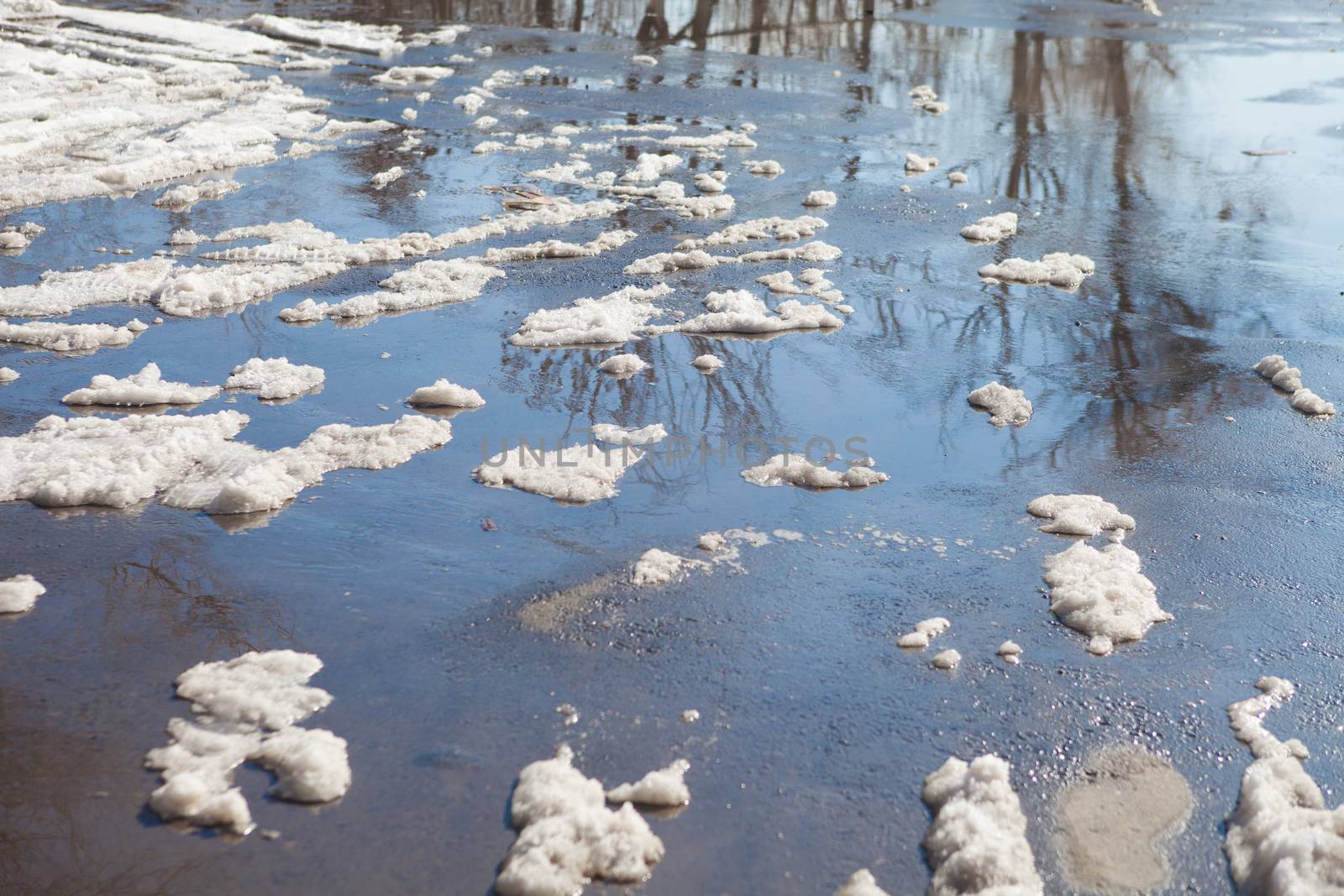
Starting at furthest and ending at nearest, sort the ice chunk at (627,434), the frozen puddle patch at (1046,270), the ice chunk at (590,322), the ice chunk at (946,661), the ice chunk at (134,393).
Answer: the frozen puddle patch at (1046,270), the ice chunk at (590,322), the ice chunk at (134,393), the ice chunk at (627,434), the ice chunk at (946,661)

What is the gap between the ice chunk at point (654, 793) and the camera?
10.00 ft

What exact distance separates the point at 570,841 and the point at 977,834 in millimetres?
1006

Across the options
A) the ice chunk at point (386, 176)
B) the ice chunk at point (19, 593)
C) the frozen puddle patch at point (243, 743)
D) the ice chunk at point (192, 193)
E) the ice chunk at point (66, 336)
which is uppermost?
the ice chunk at point (386, 176)

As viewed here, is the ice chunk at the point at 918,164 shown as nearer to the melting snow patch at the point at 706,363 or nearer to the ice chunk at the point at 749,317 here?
the ice chunk at the point at 749,317

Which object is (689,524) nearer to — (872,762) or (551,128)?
(872,762)

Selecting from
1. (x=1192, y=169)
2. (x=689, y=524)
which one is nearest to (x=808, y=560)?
(x=689, y=524)

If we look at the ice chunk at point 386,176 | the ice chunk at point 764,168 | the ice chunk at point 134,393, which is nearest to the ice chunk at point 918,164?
the ice chunk at point 764,168

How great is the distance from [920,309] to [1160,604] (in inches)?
109

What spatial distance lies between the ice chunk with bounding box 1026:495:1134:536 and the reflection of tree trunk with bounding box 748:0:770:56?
10635mm

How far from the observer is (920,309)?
6402mm

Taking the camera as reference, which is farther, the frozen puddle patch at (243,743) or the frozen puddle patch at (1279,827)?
the frozen puddle patch at (243,743)

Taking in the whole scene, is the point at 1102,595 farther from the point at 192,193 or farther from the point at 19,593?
the point at 192,193

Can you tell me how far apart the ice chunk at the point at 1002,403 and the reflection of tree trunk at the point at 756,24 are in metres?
9.65

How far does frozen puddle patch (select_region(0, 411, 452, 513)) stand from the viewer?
4.34 meters
